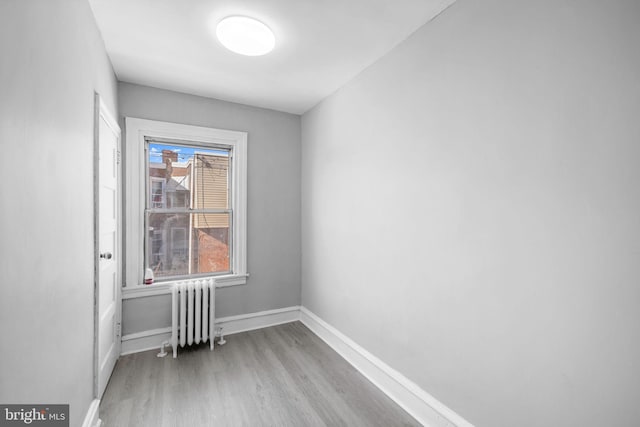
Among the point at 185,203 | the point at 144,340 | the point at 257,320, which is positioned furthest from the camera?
the point at 257,320

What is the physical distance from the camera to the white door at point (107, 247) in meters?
1.86

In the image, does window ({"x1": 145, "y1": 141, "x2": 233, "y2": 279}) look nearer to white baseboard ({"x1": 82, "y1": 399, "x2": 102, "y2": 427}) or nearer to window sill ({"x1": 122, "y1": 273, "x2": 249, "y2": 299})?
window sill ({"x1": 122, "y1": 273, "x2": 249, "y2": 299})

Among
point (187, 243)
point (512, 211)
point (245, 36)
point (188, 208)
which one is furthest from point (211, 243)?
point (512, 211)

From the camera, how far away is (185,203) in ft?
10.0

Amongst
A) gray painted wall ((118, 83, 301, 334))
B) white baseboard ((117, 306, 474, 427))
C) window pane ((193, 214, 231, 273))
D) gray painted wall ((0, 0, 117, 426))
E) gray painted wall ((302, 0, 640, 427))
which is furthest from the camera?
window pane ((193, 214, 231, 273))

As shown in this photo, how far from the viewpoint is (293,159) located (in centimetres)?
352

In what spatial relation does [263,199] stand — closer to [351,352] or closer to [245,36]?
[245,36]

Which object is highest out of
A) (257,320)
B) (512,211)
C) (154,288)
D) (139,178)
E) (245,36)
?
(245,36)

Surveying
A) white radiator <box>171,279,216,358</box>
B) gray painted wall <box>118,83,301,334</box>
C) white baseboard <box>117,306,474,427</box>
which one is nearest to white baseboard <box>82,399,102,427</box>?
white baseboard <box>117,306,474,427</box>

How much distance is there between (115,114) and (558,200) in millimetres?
3225

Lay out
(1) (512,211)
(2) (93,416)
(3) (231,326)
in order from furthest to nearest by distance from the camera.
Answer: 1. (3) (231,326)
2. (2) (93,416)
3. (1) (512,211)

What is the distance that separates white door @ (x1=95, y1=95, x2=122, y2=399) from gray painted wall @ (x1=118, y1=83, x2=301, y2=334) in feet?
1.39

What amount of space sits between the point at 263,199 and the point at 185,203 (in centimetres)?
84

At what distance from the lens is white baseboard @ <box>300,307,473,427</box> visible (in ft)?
5.64
